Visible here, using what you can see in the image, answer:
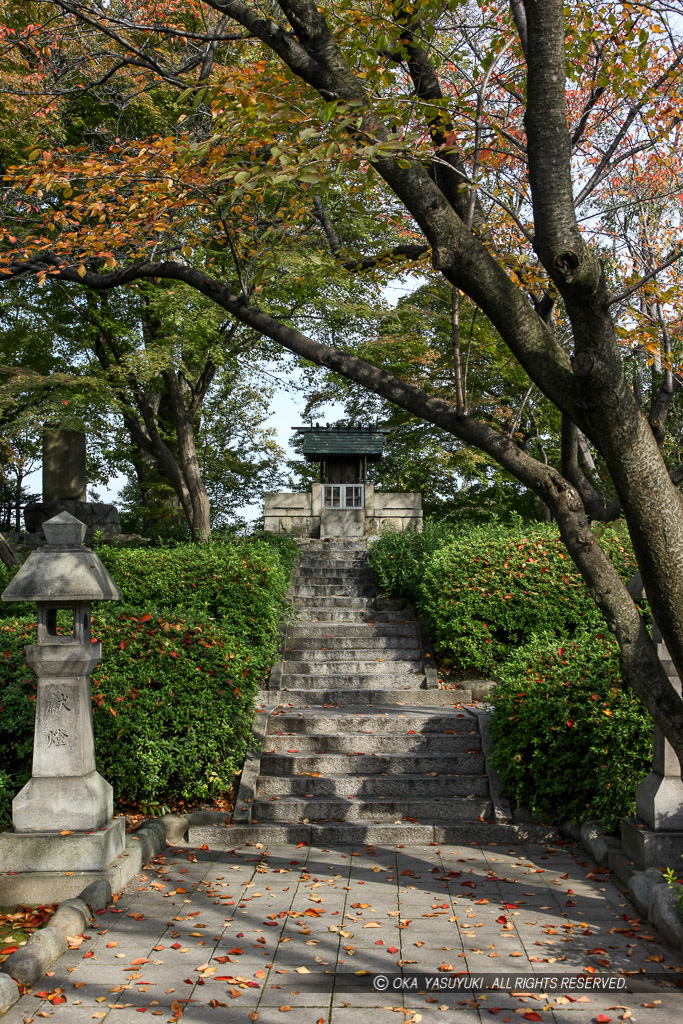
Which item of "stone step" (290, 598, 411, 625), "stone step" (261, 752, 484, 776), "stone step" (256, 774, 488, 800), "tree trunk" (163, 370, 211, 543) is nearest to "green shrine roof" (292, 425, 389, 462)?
"tree trunk" (163, 370, 211, 543)

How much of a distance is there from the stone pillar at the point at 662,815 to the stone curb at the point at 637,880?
0.12m

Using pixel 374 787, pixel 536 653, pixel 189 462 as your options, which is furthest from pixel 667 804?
pixel 189 462

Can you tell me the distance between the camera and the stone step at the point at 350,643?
12.3m

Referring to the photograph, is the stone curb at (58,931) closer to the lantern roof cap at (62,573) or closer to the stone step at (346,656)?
the lantern roof cap at (62,573)

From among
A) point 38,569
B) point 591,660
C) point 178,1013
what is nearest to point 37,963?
point 178,1013

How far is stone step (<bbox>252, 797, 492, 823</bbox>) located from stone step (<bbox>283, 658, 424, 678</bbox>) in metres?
3.42

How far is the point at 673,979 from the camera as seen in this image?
469 centimetres

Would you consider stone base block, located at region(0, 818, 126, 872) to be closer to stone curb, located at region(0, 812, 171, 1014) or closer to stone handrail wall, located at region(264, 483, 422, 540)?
stone curb, located at region(0, 812, 171, 1014)

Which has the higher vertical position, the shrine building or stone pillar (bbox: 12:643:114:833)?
the shrine building

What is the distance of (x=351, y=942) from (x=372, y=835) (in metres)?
2.36

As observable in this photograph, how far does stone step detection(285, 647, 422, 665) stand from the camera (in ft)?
39.1

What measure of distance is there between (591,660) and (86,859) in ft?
16.4

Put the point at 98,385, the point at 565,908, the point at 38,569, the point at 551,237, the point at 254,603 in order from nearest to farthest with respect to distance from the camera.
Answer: the point at 551,237 < the point at 565,908 < the point at 38,569 < the point at 254,603 < the point at 98,385

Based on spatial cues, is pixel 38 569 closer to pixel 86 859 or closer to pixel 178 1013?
pixel 86 859
